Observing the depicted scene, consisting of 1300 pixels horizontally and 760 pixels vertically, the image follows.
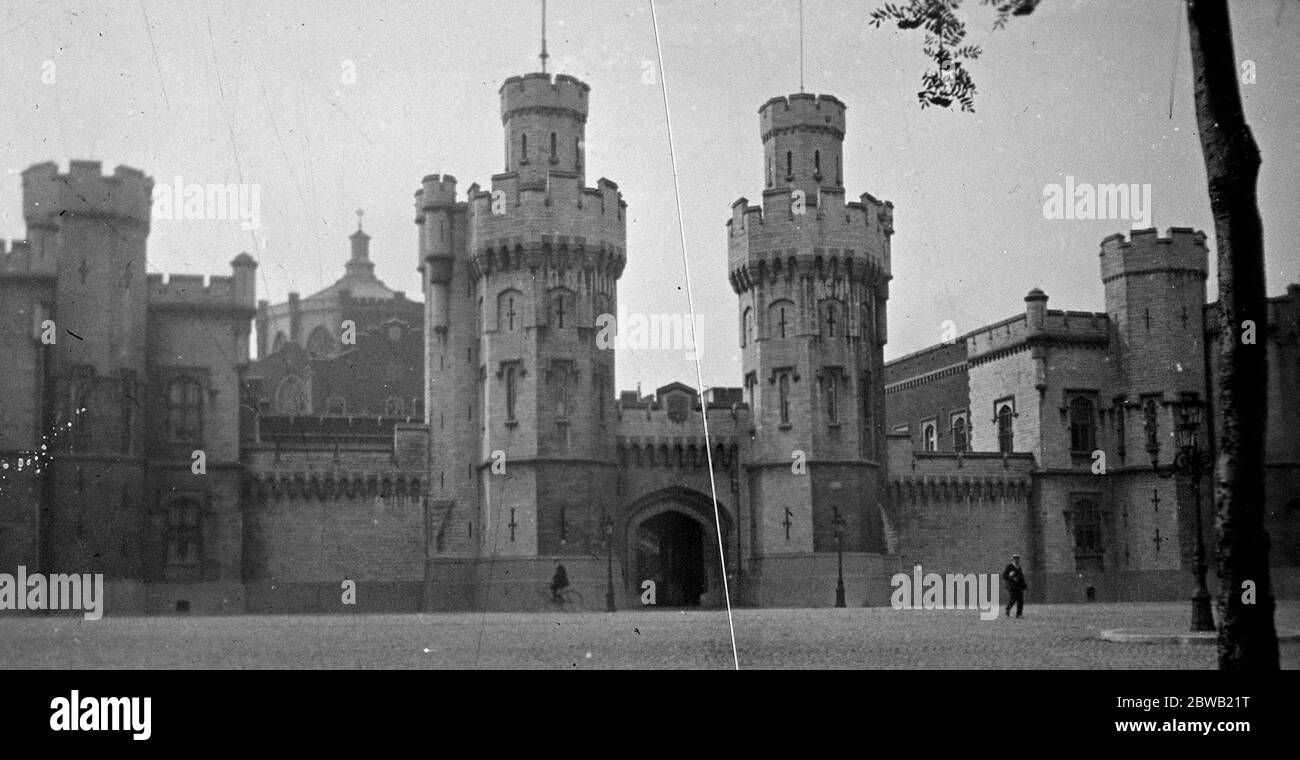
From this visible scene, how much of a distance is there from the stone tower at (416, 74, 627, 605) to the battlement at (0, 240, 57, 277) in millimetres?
11868

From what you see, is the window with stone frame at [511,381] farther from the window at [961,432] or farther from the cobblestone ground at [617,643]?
the window at [961,432]

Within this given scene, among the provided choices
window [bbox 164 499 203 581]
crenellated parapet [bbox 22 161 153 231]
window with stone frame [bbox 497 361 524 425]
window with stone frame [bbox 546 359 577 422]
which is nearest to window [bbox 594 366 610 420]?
window with stone frame [bbox 546 359 577 422]

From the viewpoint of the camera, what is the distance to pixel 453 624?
31641mm

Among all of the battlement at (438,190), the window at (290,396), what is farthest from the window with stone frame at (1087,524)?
the window at (290,396)

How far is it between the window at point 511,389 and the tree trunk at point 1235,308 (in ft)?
104

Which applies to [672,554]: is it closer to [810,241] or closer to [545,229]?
[810,241]

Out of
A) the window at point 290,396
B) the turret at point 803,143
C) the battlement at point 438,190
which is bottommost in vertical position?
the window at point 290,396

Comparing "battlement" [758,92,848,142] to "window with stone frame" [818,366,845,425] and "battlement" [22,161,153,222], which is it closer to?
"window with stone frame" [818,366,845,425]

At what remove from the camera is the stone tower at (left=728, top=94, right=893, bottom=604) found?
45156mm

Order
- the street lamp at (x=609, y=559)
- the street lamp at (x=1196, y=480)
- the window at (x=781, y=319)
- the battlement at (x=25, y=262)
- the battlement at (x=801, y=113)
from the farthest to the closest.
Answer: the battlement at (x=801, y=113), the window at (x=781, y=319), the street lamp at (x=609, y=559), the battlement at (x=25, y=262), the street lamp at (x=1196, y=480)

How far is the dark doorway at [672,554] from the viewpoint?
4728 centimetres
